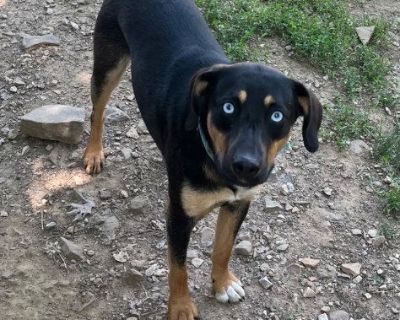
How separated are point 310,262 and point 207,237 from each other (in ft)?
2.60

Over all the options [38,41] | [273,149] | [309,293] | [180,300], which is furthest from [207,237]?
[38,41]

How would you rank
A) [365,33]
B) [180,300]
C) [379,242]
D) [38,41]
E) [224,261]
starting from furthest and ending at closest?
[365,33], [38,41], [379,242], [224,261], [180,300]

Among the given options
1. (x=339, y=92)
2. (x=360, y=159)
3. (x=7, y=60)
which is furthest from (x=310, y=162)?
(x=7, y=60)

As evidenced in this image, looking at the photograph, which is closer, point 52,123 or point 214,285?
point 214,285

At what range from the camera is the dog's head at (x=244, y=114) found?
3770 millimetres

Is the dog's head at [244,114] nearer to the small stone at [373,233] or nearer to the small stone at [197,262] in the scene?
the small stone at [197,262]

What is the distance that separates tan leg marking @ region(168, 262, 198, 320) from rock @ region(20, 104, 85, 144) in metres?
1.79

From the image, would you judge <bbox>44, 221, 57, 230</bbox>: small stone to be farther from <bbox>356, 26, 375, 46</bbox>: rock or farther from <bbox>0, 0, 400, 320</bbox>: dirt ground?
<bbox>356, 26, 375, 46</bbox>: rock

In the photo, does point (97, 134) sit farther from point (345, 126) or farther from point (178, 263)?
point (345, 126)

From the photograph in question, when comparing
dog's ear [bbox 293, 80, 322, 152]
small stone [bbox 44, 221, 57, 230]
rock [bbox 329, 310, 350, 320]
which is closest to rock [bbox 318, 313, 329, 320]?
rock [bbox 329, 310, 350, 320]

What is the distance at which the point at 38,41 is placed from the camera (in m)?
6.69

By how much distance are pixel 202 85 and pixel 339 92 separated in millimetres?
3048

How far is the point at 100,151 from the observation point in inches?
227

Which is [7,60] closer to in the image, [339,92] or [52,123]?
[52,123]
